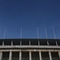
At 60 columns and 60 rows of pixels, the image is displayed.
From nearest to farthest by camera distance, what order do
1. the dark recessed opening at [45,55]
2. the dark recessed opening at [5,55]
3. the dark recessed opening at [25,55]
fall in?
1. the dark recessed opening at [5,55]
2. the dark recessed opening at [25,55]
3. the dark recessed opening at [45,55]

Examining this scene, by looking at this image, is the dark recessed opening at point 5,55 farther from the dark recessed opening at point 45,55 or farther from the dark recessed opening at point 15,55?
the dark recessed opening at point 45,55

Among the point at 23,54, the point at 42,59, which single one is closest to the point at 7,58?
the point at 23,54

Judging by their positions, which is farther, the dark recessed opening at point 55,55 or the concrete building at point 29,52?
the dark recessed opening at point 55,55

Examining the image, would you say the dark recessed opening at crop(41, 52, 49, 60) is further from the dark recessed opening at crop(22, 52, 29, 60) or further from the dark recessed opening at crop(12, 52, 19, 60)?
the dark recessed opening at crop(12, 52, 19, 60)

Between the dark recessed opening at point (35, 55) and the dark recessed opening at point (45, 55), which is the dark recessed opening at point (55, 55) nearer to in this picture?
A: the dark recessed opening at point (45, 55)

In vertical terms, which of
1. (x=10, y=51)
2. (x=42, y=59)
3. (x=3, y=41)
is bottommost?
(x=42, y=59)

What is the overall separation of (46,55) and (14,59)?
10.1 metres

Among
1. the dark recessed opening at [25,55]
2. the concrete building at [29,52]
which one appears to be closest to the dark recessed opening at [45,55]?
the concrete building at [29,52]

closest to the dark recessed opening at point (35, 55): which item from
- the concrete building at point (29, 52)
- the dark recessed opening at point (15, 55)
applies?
the concrete building at point (29, 52)

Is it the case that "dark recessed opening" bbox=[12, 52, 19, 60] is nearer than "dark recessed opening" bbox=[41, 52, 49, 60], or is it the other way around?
"dark recessed opening" bbox=[12, 52, 19, 60]

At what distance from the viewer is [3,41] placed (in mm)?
38844

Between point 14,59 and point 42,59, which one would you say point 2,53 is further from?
point 42,59

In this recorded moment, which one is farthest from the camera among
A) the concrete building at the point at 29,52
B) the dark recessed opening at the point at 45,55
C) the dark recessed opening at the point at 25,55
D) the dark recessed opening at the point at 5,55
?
the dark recessed opening at the point at 45,55

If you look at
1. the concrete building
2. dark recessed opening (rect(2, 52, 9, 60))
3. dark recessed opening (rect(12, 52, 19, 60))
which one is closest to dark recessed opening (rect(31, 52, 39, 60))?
the concrete building
